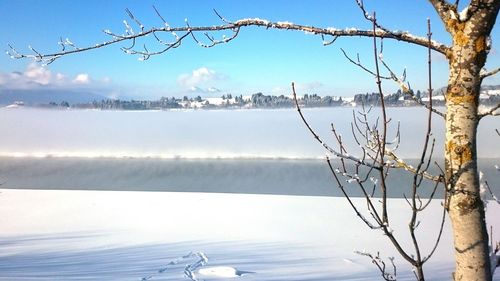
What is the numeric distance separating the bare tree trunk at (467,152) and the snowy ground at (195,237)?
3.66 metres

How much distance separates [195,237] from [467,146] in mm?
8797

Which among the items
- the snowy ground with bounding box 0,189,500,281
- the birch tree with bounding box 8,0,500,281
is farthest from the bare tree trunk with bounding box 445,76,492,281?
the snowy ground with bounding box 0,189,500,281

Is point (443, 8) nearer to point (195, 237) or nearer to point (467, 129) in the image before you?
point (467, 129)

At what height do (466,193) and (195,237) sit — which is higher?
(466,193)

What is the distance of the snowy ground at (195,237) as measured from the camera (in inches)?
271

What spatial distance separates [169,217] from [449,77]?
36.7 feet

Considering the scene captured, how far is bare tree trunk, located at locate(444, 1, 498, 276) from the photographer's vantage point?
1.03 m

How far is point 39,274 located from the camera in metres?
6.46

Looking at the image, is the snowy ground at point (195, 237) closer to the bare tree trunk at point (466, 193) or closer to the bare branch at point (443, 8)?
the bare tree trunk at point (466, 193)

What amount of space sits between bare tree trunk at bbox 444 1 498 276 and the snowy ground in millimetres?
3656

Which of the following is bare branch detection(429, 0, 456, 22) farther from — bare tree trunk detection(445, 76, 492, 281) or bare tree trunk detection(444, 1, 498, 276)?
bare tree trunk detection(445, 76, 492, 281)

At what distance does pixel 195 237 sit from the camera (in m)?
9.35

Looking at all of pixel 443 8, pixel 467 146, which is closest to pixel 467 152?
pixel 467 146

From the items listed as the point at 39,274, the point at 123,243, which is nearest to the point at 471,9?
the point at 39,274
